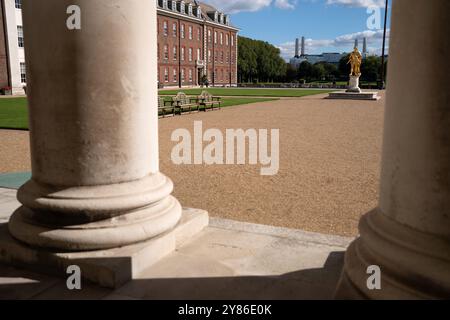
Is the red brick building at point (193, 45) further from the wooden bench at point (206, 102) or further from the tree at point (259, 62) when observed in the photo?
the wooden bench at point (206, 102)

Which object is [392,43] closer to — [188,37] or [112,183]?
[112,183]

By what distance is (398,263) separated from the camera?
258cm

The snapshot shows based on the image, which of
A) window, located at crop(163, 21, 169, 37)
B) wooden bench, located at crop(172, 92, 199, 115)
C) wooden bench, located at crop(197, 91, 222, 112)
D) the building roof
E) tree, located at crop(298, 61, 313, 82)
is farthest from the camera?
tree, located at crop(298, 61, 313, 82)

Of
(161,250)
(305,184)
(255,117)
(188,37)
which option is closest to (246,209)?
(305,184)

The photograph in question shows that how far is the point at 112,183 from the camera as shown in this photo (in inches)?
151

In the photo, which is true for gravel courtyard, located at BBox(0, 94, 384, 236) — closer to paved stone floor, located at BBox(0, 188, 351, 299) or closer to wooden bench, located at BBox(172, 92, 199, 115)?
paved stone floor, located at BBox(0, 188, 351, 299)

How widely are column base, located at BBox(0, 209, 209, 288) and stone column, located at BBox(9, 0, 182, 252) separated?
7 centimetres

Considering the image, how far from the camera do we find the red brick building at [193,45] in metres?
67.8

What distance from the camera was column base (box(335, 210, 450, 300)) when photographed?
2461mm

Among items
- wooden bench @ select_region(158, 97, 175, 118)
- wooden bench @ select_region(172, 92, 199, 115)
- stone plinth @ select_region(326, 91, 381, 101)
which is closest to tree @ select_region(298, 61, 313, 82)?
stone plinth @ select_region(326, 91, 381, 101)

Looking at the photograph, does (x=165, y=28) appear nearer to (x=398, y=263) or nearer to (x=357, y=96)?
(x=357, y=96)

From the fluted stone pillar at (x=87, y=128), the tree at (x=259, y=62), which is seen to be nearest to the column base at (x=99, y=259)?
the fluted stone pillar at (x=87, y=128)

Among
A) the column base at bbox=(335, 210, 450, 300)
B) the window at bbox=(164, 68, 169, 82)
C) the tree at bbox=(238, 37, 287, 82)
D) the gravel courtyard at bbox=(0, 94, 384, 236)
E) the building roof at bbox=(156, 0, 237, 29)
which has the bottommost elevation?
the gravel courtyard at bbox=(0, 94, 384, 236)

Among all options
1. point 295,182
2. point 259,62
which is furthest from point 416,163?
point 259,62
